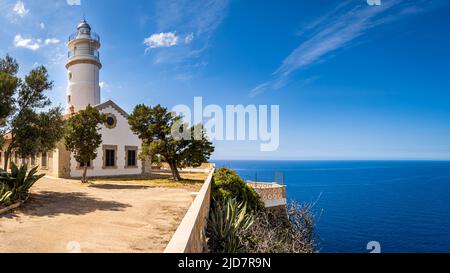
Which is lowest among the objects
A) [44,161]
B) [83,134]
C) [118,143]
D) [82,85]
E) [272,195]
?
[272,195]

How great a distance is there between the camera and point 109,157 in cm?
2412

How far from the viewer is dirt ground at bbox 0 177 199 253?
5.96 m

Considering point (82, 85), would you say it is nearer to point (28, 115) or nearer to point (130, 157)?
point (130, 157)

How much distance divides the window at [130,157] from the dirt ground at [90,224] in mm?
12864

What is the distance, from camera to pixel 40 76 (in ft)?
40.3

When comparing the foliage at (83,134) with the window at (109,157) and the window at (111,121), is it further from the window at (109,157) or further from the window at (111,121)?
the window at (111,121)

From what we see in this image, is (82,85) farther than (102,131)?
Yes

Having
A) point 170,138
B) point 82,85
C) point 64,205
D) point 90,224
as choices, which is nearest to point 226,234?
point 90,224

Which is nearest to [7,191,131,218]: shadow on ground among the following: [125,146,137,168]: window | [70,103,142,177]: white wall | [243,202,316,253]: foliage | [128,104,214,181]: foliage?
[243,202,316,253]: foliage

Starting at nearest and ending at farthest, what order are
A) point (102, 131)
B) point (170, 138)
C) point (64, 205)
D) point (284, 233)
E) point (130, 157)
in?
point (64, 205)
point (284, 233)
point (170, 138)
point (102, 131)
point (130, 157)

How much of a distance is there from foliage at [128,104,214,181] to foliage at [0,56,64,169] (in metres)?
7.64

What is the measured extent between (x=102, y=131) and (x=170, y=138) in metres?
7.25

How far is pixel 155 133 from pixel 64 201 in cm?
994
